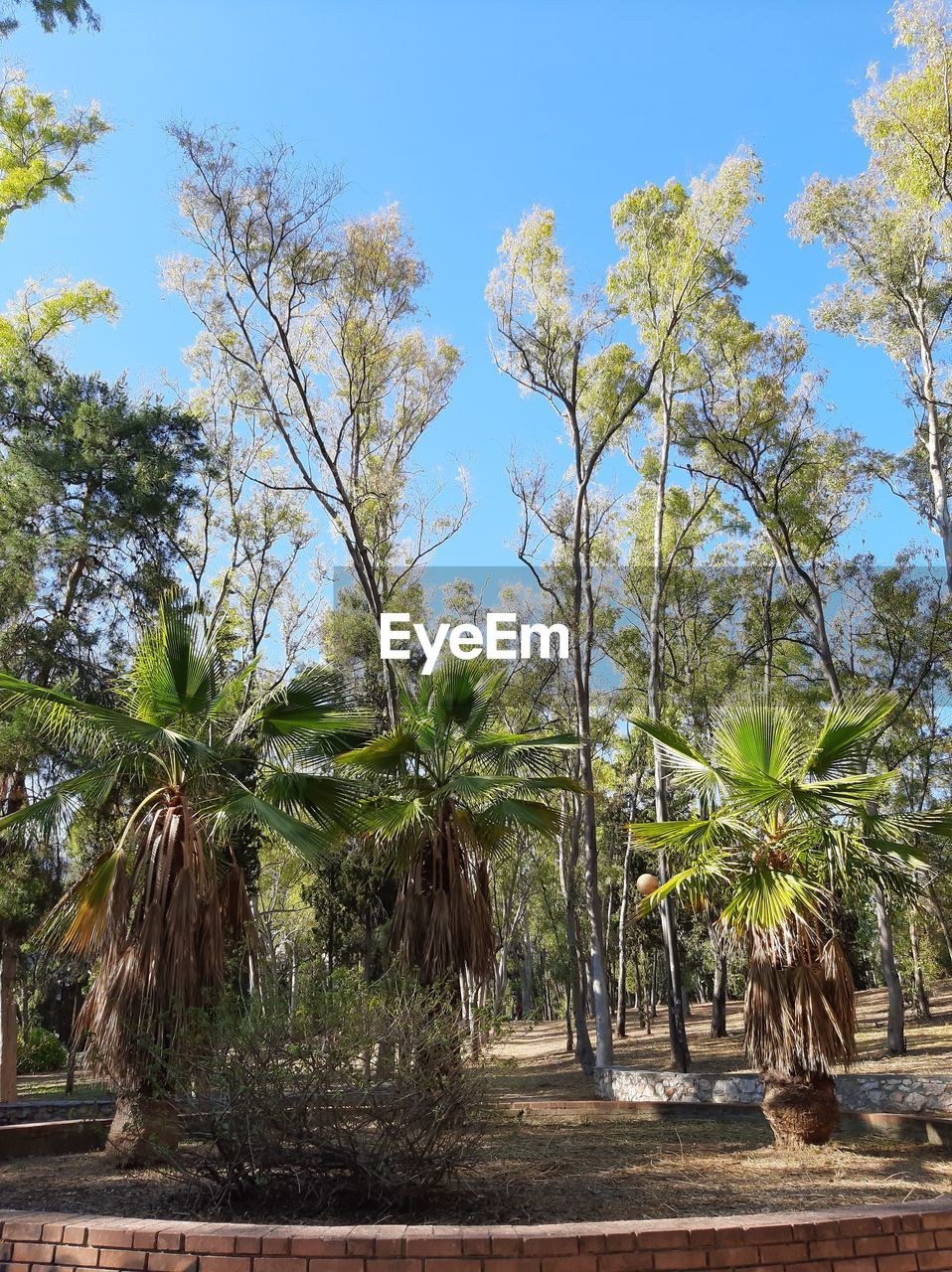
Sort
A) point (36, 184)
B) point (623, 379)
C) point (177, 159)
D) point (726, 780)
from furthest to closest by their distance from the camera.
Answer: point (623, 379)
point (177, 159)
point (36, 184)
point (726, 780)

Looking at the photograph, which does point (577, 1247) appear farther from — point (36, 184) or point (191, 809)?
point (36, 184)

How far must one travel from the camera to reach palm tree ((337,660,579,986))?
9844 millimetres

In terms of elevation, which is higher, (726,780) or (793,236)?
(793,236)

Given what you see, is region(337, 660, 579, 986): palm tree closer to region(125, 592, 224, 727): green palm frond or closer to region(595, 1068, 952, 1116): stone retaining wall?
region(125, 592, 224, 727): green palm frond

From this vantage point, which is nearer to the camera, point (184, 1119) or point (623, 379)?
point (184, 1119)

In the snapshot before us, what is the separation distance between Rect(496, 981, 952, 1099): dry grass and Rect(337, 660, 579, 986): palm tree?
7.61ft

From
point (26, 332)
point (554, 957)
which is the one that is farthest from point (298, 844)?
Answer: point (554, 957)

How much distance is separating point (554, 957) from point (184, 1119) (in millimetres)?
36496

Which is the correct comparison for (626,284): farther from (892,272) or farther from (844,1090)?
(844,1090)

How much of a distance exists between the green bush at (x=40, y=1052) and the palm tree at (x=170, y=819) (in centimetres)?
2142

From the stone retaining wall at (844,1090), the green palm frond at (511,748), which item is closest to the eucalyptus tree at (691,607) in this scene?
the stone retaining wall at (844,1090)

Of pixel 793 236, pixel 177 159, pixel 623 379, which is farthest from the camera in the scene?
pixel 623 379

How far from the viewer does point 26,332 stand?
18.0 meters

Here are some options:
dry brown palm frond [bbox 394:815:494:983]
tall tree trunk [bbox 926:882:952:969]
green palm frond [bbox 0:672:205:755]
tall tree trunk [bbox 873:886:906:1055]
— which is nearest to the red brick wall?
green palm frond [bbox 0:672:205:755]
